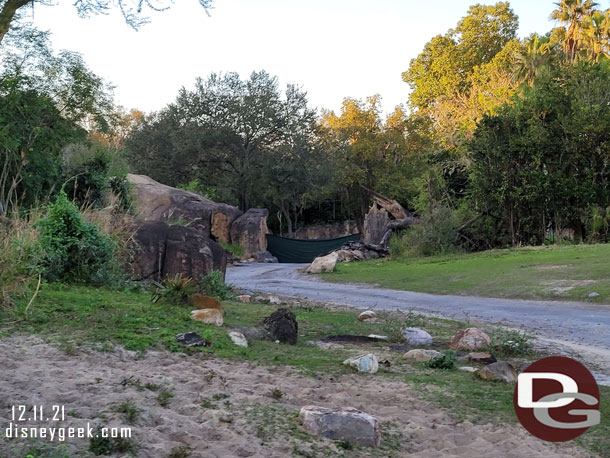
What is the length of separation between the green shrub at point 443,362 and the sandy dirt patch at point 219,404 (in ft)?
3.54

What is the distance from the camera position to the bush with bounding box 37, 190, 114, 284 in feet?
33.2

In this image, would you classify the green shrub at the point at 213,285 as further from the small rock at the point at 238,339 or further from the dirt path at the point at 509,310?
the small rock at the point at 238,339

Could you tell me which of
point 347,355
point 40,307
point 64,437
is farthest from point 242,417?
point 40,307

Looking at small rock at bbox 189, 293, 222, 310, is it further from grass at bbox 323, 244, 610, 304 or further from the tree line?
grass at bbox 323, 244, 610, 304

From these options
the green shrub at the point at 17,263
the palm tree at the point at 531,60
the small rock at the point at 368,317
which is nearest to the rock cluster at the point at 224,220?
the palm tree at the point at 531,60

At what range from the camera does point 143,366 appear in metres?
5.06

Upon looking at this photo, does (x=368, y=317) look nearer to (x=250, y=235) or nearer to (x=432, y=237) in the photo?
(x=432, y=237)

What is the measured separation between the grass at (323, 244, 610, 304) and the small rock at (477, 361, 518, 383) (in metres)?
8.77

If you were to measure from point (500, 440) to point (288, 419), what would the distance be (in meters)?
1.42

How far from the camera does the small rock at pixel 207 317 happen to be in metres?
7.53

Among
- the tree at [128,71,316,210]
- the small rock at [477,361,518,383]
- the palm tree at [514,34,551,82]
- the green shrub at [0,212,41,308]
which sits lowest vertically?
the small rock at [477,361,518,383]

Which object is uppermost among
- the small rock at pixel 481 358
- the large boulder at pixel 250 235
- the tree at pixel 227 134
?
the tree at pixel 227 134

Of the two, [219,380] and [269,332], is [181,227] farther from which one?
[219,380]

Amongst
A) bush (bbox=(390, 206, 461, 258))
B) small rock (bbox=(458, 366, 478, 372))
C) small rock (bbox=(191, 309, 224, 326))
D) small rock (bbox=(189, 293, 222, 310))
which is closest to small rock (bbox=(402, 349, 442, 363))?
small rock (bbox=(458, 366, 478, 372))
